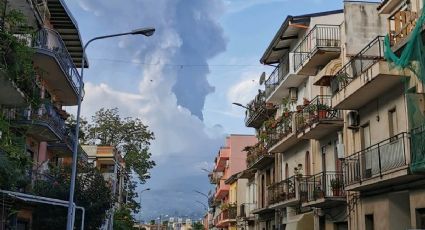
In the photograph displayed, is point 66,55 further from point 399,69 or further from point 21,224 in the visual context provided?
point 399,69

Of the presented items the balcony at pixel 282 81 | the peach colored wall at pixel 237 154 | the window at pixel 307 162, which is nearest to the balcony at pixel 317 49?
the balcony at pixel 282 81

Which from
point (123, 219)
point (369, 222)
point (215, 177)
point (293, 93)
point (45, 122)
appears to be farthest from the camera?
point (215, 177)

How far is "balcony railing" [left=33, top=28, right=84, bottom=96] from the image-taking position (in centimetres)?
2455

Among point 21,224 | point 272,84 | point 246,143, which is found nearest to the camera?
point 21,224

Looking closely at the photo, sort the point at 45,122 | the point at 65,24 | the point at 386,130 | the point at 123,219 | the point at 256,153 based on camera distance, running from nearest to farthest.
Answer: the point at 386,130, the point at 45,122, the point at 65,24, the point at 256,153, the point at 123,219

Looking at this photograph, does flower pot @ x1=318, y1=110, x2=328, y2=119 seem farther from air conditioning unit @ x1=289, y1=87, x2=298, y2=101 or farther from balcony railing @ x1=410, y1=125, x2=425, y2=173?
balcony railing @ x1=410, y1=125, x2=425, y2=173

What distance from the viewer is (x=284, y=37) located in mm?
33719

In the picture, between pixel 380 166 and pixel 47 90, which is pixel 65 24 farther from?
pixel 380 166

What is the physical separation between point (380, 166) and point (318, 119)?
21.3 feet

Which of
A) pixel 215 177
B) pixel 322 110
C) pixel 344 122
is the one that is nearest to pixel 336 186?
pixel 344 122

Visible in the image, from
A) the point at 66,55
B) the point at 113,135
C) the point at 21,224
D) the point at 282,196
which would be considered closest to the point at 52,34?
the point at 66,55

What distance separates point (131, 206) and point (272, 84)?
28.0m

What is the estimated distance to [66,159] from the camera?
39719 millimetres

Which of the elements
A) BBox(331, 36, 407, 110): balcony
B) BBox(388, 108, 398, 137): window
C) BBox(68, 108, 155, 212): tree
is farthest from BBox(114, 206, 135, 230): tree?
BBox(388, 108, 398, 137): window
